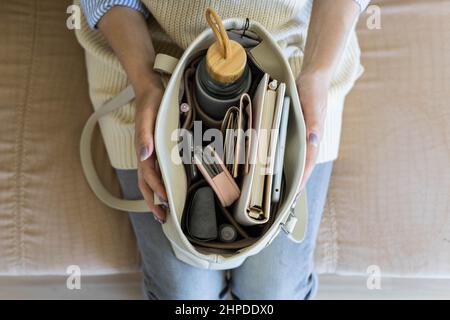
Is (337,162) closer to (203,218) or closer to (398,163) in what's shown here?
(398,163)

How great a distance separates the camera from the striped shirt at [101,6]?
0.58 meters

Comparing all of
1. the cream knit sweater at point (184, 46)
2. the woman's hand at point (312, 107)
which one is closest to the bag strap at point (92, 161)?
the cream knit sweater at point (184, 46)

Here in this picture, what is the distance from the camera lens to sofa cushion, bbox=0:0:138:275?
71 centimetres

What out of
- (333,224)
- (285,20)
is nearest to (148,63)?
(285,20)

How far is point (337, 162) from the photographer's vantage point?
0.76m

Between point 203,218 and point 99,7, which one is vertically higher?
point 99,7

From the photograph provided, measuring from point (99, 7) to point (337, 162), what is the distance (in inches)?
18.2

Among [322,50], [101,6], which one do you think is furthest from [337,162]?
[101,6]

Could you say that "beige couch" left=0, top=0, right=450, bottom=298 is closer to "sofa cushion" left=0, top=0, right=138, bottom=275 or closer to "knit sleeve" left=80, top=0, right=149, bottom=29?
"sofa cushion" left=0, top=0, right=138, bottom=275

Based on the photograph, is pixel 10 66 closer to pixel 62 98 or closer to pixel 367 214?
pixel 62 98

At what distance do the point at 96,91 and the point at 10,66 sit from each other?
194mm

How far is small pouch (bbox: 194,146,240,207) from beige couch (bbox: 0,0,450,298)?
30cm

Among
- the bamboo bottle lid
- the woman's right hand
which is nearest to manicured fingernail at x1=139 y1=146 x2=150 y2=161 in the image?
the woman's right hand

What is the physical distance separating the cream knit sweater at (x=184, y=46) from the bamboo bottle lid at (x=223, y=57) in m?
0.11
